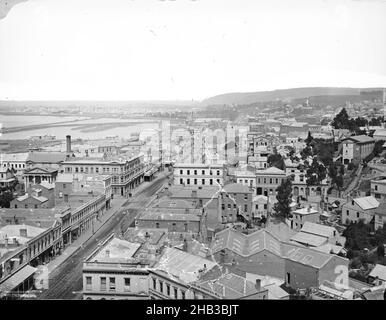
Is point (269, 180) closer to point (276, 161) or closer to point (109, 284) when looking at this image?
point (276, 161)

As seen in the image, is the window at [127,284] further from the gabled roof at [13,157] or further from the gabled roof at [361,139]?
the gabled roof at [361,139]

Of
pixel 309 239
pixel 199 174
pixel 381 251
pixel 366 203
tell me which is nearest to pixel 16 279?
pixel 309 239

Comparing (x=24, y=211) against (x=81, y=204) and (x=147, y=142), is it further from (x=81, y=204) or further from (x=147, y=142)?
(x=147, y=142)

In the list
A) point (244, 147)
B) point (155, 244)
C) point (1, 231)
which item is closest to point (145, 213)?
point (155, 244)

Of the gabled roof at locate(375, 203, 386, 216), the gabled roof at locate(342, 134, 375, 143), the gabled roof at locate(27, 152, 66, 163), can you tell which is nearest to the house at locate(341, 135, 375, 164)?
the gabled roof at locate(342, 134, 375, 143)

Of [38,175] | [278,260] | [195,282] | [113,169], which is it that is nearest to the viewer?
[195,282]
